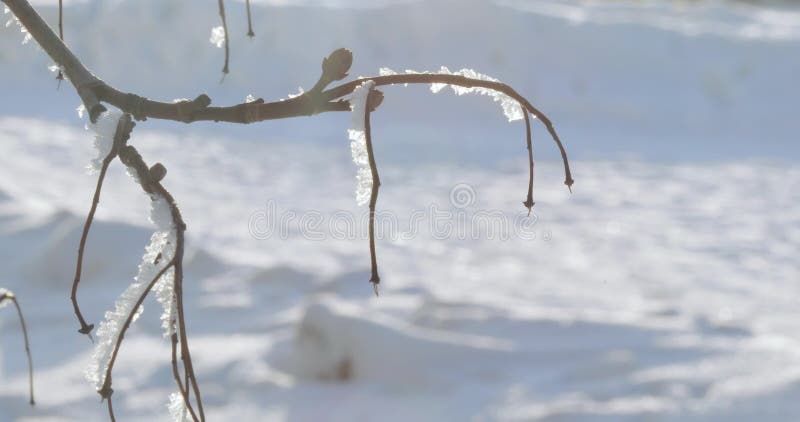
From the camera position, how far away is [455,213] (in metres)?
3.21

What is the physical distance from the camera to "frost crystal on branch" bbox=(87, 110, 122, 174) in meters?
0.36

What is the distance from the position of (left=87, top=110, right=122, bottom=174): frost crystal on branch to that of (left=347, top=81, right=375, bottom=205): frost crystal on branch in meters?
0.10

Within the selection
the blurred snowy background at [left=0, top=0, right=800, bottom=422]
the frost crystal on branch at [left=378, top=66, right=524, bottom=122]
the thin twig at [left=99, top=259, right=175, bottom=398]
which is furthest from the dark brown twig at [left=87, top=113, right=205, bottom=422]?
the blurred snowy background at [left=0, top=0, right=800, bottom=422]

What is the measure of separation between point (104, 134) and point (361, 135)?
10cm

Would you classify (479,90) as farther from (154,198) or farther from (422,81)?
(154,198)

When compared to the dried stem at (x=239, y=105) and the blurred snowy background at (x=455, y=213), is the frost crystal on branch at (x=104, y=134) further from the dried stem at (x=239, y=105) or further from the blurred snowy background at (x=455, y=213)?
the blurred snowy background at (x=455, y=213)

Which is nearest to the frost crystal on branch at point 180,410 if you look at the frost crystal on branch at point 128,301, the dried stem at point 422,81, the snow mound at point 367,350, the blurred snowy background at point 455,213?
the frost crystal on branch at point 128,301

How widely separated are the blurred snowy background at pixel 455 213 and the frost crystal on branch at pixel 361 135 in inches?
40.8

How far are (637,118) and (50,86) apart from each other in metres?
3.29

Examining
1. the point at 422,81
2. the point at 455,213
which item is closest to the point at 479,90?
the point at 422,81

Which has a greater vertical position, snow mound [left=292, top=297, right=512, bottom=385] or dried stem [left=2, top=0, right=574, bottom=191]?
dried stem [left=2, top=0, right=574, bottom=191]

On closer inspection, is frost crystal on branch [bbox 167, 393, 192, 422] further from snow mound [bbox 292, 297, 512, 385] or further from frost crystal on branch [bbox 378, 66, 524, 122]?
snow mound [bbox 292, 297, 512, 385]

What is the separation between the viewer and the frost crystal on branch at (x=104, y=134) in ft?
1.18

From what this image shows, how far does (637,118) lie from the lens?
508 centimetres
